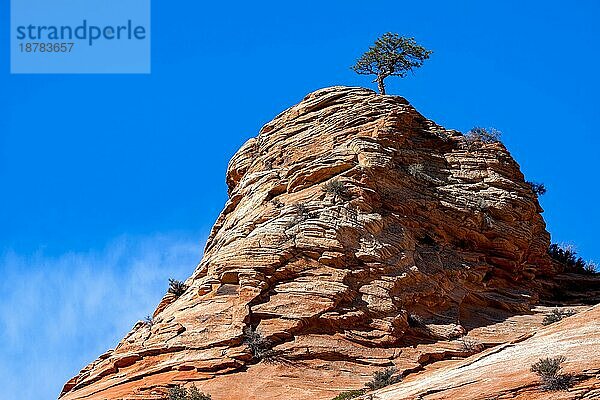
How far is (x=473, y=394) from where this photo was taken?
18.9 meters

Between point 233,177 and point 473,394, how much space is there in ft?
77.5

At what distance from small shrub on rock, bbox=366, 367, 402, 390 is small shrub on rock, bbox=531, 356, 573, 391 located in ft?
20.6

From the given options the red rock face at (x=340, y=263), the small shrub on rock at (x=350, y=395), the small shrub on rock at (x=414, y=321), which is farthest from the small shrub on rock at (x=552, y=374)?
the small shrub on rock at (x=414, y=321)

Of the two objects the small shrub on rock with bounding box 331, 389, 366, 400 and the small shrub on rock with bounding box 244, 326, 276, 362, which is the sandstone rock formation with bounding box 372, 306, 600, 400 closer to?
the small shrub on rock with bounding box 331, 389, 366, 400

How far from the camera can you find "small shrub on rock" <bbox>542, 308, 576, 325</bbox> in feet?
99.8

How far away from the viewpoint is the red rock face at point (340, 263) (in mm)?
26766

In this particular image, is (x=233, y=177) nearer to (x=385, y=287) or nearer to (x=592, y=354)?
(x=385, y=287)

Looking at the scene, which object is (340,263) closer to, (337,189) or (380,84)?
(337,189)

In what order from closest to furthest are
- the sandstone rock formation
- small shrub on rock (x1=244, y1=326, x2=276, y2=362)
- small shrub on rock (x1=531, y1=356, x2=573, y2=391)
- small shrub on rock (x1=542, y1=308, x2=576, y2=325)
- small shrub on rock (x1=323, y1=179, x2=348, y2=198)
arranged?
small shrub on rock (x1=531, y1=356, x2=573, y2=391) < the sandstone rock formation < small shrub on rock (x1=244, y1=326, x2=276, y2=362) < small shrub on rock (x1=542, y1=308, x2=576, y2=325) < small shrub on rock (x1=323, y1=179, x2=348, y2=198)

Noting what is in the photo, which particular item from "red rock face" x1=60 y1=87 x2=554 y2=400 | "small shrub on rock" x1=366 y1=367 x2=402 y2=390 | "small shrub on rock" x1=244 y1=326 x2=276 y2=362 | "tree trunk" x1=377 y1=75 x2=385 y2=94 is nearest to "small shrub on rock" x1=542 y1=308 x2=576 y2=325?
"red rock face" x1=60 y1=87 x2=554 y2=400

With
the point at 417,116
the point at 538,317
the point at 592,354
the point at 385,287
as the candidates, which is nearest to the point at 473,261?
the point at 538,317

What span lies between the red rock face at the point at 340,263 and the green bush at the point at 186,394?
0.48 metres

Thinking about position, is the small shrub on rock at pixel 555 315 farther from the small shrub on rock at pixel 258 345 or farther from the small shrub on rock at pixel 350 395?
the small shrub on rock at pixel 258 345

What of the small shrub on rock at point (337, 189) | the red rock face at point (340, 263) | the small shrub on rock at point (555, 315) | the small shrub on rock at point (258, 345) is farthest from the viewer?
the small shrub on rock at point (337, 189)
